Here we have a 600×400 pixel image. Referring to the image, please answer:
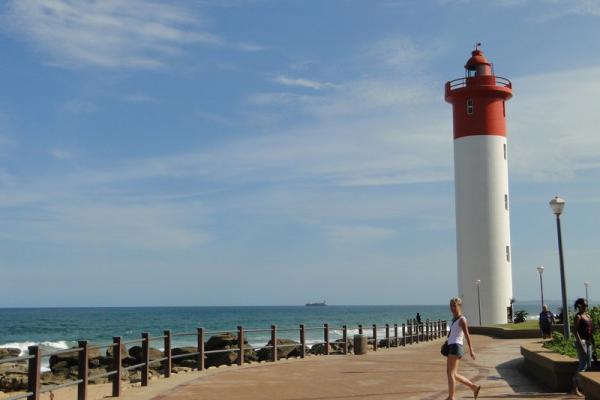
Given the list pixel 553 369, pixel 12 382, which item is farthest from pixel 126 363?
pixel 553 369

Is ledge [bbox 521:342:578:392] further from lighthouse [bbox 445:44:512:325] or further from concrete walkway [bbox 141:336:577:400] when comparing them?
lighthouse [bbox 445:44:512:325]

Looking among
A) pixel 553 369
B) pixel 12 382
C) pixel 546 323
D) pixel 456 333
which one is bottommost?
pixel 12 382

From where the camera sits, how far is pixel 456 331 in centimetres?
1166

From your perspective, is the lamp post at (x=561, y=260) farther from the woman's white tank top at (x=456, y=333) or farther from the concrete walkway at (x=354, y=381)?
the woman's white tank top at (x=456, y=333)

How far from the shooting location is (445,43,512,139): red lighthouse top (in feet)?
125

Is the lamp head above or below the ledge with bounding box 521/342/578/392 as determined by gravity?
above

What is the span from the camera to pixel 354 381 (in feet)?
50.3

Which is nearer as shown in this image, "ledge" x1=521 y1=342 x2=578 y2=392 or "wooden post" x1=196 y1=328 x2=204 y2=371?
"ledge" x1=521 y1=342 x2=578 y2=392

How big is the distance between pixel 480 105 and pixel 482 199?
515 centimetres

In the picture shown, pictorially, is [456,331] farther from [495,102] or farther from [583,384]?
[495,102]

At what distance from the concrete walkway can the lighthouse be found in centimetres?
1597

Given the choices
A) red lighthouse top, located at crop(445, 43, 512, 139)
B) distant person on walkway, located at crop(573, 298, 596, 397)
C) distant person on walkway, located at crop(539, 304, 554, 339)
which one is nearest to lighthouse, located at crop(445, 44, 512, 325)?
red lighthouse top, located at crop(445, 43, 512, 139)

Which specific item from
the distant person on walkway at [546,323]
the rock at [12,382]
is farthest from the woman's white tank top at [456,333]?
the rock at [12,382]

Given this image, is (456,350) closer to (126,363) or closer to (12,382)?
(12,382)
